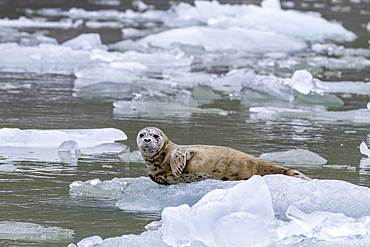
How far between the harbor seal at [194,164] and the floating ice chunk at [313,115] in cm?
269

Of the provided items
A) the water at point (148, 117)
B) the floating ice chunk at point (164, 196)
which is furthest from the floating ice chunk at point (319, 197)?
the water at point (148, 117)

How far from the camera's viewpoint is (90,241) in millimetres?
3250

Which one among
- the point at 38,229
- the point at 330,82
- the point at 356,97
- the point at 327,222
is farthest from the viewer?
the point at 330,82

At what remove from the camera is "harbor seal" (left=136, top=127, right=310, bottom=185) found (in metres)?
4.32

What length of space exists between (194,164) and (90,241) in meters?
1.21

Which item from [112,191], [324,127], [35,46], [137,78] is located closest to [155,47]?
[35,46]

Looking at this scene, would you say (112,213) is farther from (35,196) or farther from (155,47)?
(155,47)

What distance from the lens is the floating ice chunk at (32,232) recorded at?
3.43 meters

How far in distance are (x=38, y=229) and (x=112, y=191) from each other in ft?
2.71

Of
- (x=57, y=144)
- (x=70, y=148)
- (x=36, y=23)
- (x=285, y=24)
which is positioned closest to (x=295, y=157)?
(x=70, y=148)

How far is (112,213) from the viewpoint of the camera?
3.92 meters

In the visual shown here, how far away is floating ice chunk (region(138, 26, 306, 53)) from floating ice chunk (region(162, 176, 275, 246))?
34.3 feet

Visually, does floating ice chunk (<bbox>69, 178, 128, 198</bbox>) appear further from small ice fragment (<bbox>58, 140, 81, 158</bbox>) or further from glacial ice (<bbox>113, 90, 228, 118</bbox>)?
glacial ice (<bbox>113, 90, 228, 118</bbox>)

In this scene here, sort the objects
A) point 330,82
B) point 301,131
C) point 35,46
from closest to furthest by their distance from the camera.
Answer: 1. point 301,131
2. point 330,82
3. point 35,46
